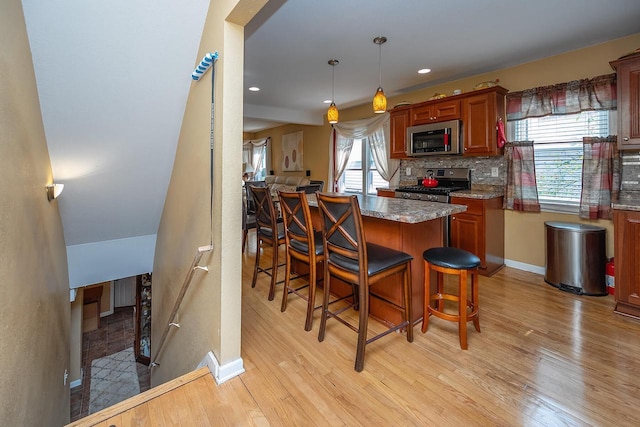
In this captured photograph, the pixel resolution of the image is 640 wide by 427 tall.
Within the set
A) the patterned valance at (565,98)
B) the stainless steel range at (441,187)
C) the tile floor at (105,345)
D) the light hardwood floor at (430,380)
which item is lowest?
the tile floor at (105,345)

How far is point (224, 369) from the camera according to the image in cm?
179

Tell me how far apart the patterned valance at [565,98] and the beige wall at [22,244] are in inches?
174

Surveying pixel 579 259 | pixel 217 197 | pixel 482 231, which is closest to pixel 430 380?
pixel 217 197

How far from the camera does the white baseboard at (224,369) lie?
1.78 meters

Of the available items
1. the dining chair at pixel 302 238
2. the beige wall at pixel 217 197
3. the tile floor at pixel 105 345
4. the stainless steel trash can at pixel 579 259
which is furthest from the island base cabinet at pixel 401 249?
the tile floor at pixel 105 345

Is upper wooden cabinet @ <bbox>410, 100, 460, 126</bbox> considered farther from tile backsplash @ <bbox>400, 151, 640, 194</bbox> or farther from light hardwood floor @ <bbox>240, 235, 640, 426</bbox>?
light hardwood floor @ <bbox>240, 235, 640, 426</bbox>

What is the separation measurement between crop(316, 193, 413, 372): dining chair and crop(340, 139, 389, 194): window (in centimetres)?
370

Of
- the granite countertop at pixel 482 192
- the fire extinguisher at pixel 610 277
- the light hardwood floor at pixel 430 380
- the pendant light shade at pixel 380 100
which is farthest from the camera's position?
the granite countertop at pixel 482 192

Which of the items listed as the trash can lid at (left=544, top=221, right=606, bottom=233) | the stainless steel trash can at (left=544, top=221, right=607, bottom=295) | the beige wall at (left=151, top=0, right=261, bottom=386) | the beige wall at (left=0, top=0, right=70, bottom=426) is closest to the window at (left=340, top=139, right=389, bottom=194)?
the trash can lid at (left=544, top=221, right=606, bottom=233)

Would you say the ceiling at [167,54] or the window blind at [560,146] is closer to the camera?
the ceiling at [167,54]

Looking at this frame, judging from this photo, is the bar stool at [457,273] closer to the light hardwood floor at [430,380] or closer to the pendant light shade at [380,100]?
the light hardwood floor at [430,380]

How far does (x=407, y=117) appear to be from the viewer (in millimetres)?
4484

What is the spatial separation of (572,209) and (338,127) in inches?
161

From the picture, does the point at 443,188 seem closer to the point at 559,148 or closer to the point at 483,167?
the point at 483,167
